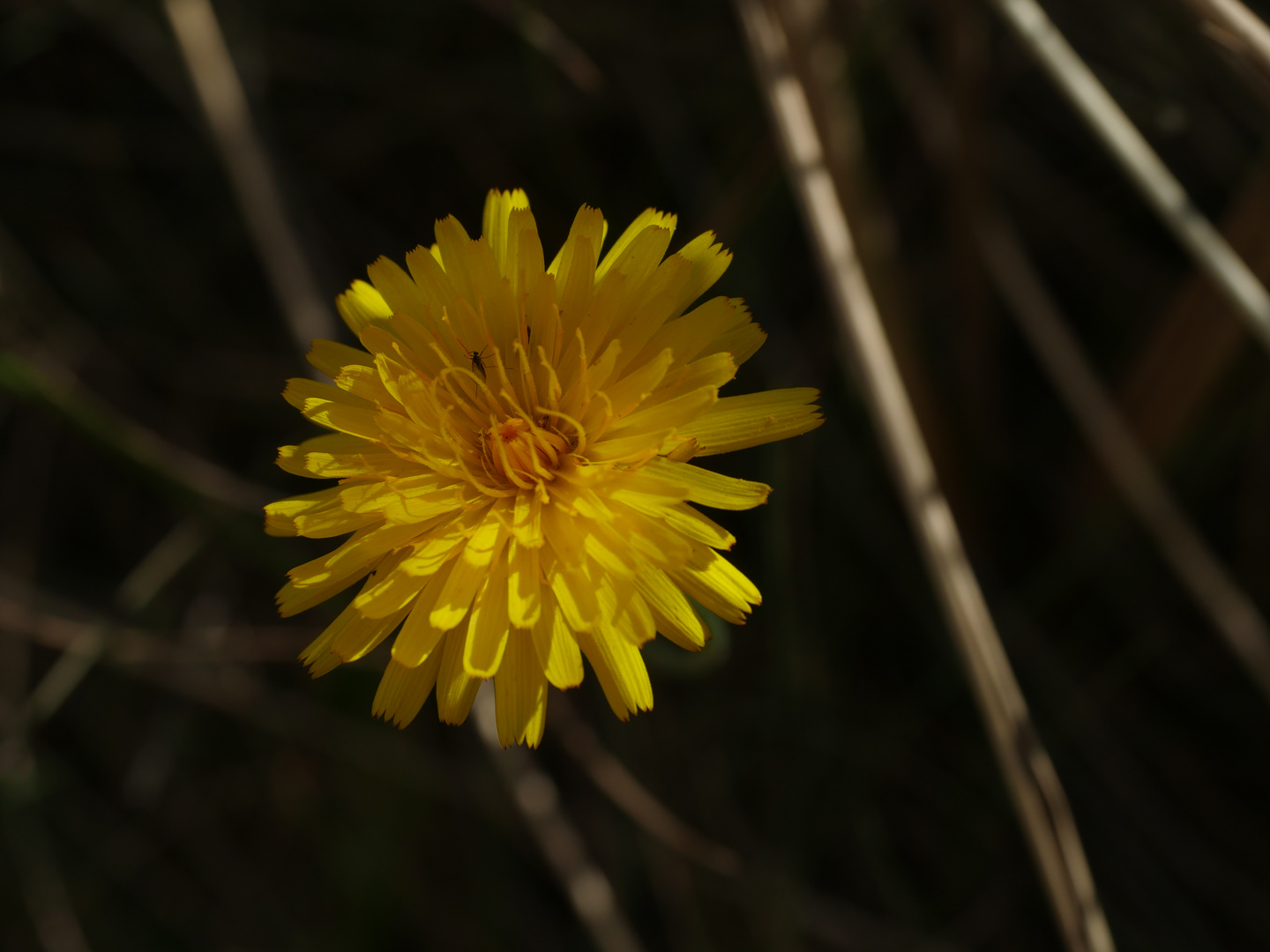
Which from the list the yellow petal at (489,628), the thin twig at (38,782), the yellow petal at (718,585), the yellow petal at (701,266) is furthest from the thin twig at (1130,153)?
the thin twig at (38,782)

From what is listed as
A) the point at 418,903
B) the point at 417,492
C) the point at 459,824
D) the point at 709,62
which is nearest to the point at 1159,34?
the point at 709,62

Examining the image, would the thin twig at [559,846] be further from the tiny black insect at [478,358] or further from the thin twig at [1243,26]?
the thin twig at [1243,26]

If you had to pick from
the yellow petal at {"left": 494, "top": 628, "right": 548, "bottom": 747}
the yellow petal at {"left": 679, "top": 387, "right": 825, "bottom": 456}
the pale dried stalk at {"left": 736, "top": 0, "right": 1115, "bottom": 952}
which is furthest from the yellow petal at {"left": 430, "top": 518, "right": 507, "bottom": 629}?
the pale dried stalk at {"left": 736, "top": 0, "right": 1115, "bottom": 952}

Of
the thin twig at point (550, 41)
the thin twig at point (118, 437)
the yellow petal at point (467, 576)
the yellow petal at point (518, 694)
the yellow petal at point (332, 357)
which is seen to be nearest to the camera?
the yellow petal at point (467, 576)

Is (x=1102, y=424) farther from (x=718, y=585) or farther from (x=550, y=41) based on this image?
(x=550, y=41)

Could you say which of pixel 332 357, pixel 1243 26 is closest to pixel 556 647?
pixel 332 357

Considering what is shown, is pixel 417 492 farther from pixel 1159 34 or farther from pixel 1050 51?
pixel 1159 34
